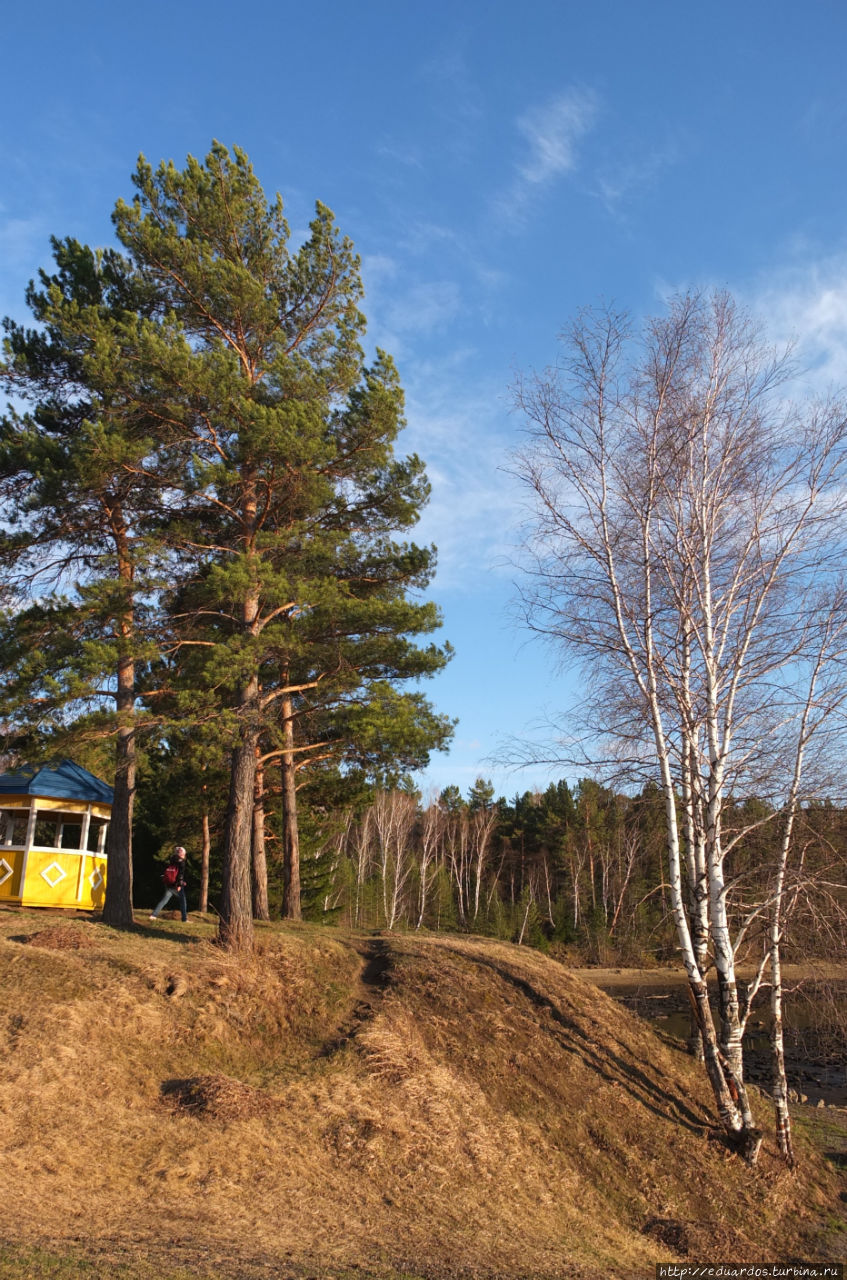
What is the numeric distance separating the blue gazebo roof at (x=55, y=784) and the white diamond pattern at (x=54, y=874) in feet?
4.22

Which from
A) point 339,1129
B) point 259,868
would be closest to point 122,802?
point 259,868

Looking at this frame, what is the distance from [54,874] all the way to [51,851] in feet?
1.43

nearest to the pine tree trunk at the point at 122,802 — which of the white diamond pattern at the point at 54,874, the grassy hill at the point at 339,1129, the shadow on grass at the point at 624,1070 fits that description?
the grassy hill at the point at 339,1129

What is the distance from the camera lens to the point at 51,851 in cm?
1586

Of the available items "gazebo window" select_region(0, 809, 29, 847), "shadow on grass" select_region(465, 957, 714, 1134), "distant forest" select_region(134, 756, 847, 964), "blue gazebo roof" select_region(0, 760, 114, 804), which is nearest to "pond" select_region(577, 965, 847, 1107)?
"distant forest" select_region(134, 756, 847, 964)

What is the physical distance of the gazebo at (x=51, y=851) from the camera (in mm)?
15625

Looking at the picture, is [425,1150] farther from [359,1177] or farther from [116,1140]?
[116,1140]

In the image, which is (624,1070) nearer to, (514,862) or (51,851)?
(51,851)

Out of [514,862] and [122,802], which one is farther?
[514,862]

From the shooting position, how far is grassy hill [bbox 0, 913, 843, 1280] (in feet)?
21.9

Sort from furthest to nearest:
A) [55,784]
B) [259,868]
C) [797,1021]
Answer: [797,1021]
[259,868]
[55,784]

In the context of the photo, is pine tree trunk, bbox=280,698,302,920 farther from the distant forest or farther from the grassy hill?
the grassy hill

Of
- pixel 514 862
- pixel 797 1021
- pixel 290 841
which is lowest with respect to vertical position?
pixel 797 1021

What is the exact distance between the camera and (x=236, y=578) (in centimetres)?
1206
